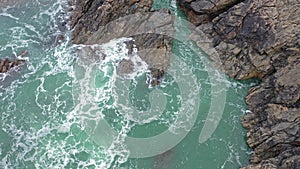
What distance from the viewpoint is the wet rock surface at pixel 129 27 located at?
122 feet

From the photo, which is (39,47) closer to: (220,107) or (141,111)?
(141,111)

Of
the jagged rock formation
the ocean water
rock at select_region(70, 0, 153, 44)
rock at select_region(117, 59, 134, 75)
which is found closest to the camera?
the jagged rock formation

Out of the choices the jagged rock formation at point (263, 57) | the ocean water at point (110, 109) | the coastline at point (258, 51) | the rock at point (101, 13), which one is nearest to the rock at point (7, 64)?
the ocean water at point (110, 109)

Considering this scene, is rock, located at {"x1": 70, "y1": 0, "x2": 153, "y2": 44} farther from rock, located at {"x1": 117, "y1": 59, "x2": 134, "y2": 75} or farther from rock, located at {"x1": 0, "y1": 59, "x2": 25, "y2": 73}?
rock, located at {"x1": 0, "y1": 59, "x2": 25, "y2": 73}

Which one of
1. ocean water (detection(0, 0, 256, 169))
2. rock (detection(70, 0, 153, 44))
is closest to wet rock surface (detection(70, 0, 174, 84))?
rock (detection(70, 0, 153, 44))

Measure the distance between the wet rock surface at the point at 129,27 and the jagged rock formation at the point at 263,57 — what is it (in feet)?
10.4

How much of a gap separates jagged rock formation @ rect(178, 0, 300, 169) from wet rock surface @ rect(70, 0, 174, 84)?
3.18 m

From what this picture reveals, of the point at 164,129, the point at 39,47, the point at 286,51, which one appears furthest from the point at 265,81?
the point at 39,47

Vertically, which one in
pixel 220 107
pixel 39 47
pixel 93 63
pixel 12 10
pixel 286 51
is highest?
pixel 12 10

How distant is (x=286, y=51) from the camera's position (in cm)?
3488

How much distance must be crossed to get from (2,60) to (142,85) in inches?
491

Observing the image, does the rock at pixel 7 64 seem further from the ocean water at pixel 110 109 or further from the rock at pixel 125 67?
the rock at pixel 125 67

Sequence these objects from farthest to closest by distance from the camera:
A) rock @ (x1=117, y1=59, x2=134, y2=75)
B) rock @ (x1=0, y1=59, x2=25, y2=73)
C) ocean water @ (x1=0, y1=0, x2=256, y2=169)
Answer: rock @ (x1=117, y1=59, x2=134, y2=75) < rock @ (x1=0, y1=59, x2=25, y2=73) < ocean water @ (x1=0, y1=0, x2=256, y2=169)

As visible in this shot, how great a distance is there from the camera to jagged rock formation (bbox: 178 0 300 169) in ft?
102
